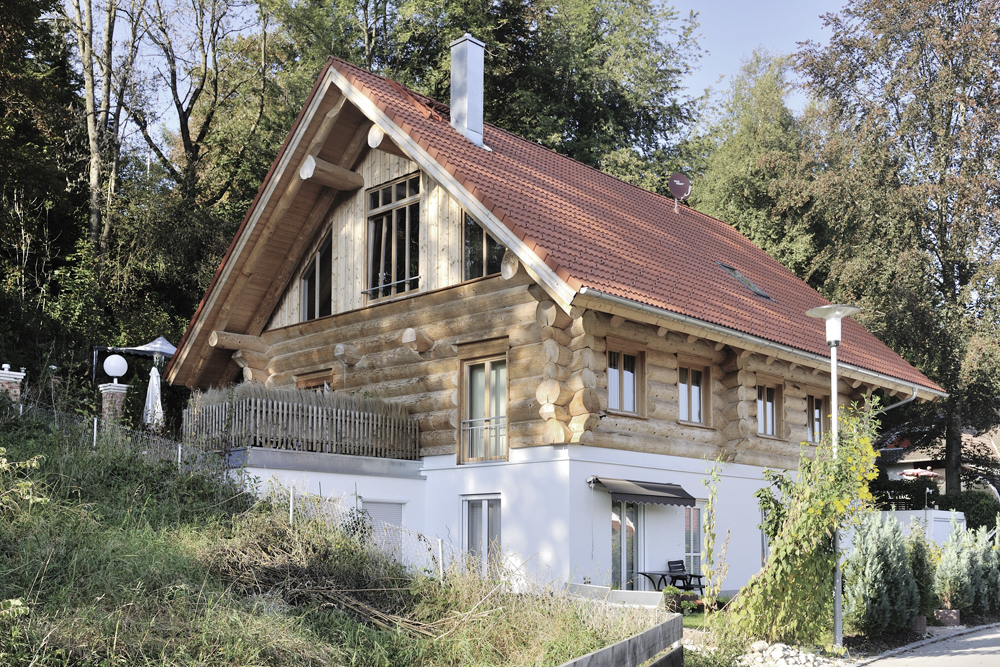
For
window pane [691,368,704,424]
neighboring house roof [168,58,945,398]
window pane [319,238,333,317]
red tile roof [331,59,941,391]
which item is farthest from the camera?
window pane [319,238,333,317]

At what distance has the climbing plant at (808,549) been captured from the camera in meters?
10.5

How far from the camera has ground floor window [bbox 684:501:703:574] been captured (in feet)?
50.0

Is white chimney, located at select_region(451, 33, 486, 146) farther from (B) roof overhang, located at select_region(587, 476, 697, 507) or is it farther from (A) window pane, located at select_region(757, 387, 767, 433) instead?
(A) window pane, located at select_region(757, 387, 767, 433)

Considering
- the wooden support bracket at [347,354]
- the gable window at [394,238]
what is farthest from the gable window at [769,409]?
the wooden support bracket at [347,354]

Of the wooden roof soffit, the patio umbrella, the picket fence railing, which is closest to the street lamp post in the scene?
the wooden roof soffit

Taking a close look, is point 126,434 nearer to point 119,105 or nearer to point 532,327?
point 532,327

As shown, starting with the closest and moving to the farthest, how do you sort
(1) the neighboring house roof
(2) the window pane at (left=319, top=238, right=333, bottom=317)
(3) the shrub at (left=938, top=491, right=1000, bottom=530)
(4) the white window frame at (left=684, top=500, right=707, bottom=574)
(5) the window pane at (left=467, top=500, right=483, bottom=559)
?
(1) the neighboring house roof → (5) the window pane at (left=467, top=500, right=483, bottom=559) → (4) the white window frame at (left=684, top=500, right=707, bottom=574) → (2) the window pane at (left=319, top=238, right=333, bottom=317) → (3) the shrub at (left=938, top=491, right=1000, bottom=530)

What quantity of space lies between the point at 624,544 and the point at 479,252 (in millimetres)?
5040

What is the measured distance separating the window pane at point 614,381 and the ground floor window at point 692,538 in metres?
2.50

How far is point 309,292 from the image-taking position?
1819 cm

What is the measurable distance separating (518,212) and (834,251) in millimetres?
15829

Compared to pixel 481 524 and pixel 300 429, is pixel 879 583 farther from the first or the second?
pixel 300 429

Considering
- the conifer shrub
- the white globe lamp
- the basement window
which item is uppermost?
the basement window

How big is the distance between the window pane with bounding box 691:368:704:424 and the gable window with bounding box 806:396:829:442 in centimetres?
380
